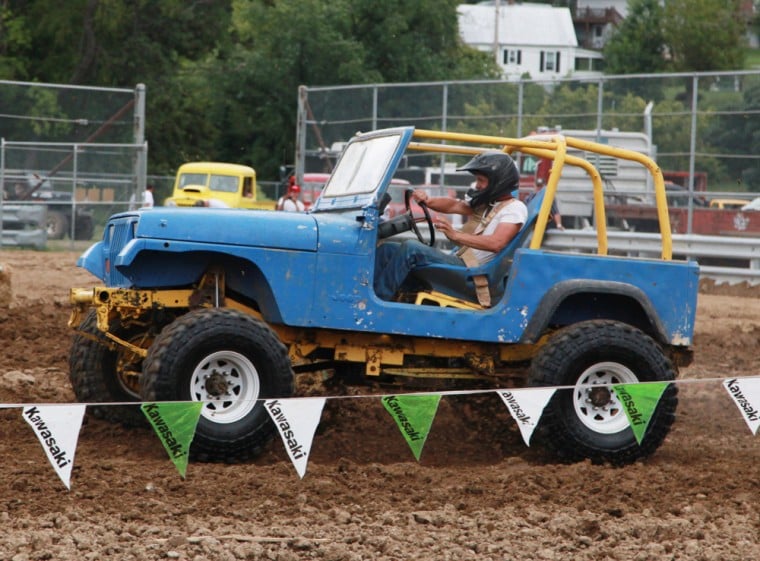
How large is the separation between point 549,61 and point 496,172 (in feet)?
272

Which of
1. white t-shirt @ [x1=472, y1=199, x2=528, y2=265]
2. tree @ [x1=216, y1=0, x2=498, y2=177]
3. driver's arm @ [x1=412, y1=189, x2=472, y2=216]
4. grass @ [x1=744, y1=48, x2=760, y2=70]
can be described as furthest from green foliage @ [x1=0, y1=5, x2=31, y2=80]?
grass @ [x1=744, y1=48, x2=760, y2=70]

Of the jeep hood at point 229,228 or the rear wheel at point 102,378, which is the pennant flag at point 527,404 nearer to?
the jeep hood at point 229,228

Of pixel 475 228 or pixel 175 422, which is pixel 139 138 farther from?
pixel 175 422

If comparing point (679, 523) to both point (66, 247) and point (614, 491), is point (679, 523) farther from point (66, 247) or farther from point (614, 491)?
point (66, 247)

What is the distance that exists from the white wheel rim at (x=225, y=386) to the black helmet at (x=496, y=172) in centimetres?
193

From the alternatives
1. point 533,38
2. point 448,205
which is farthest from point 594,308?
point 533,38

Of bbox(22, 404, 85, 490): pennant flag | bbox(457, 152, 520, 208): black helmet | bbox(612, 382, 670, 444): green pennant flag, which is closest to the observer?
bbox(22, 404, 85, 490): pennant flag

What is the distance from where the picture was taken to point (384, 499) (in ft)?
21.5

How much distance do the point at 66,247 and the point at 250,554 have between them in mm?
19378

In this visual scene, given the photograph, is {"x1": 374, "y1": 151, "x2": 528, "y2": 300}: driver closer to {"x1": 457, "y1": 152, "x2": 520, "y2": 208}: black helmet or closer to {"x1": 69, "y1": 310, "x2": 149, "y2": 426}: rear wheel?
{"x1": 457, "y1": 152, "x2": 520, "y2": 208}: black helmet

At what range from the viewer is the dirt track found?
18.7 ft

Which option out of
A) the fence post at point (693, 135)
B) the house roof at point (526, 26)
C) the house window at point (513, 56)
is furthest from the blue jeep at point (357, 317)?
the house window at point (513, 56)

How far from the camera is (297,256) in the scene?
749cm

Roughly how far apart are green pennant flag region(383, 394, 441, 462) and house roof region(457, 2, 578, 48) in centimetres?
8033
